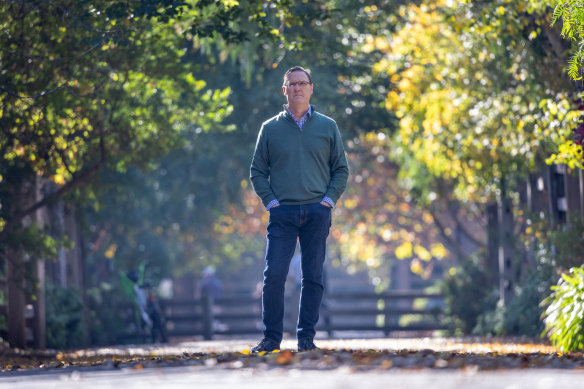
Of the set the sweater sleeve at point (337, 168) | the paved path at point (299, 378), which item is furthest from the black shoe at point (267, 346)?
the paved path at point (299, 378)

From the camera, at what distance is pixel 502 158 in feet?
61.0

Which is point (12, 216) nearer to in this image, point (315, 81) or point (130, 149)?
point (130, 149)

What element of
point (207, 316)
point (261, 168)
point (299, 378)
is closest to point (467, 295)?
point (207, 316)

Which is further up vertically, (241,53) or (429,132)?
(241,53)

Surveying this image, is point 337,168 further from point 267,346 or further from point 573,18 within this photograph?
point 573,18

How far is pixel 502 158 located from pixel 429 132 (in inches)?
94.7

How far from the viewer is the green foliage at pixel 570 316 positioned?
1145cm

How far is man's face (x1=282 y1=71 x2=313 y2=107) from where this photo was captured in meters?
9.27

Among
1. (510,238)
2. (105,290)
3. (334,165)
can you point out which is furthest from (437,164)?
(334,165)

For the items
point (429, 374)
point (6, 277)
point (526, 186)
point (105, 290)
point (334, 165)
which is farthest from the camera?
point (105, 290)

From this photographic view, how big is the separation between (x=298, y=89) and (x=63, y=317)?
1031cm

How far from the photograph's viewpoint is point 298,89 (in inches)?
366

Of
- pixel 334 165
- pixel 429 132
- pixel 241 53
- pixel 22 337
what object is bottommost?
pixel 22 337

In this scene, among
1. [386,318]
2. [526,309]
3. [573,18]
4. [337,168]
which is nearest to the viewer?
[337,168]
